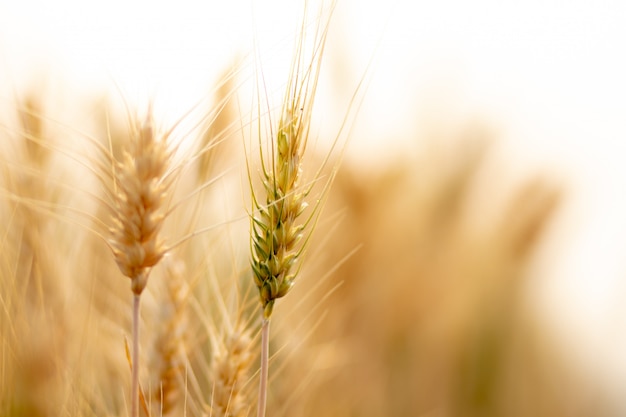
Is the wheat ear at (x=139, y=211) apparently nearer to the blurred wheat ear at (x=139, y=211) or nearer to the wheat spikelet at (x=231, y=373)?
the blurred wheat ear at (x=139, y=211)

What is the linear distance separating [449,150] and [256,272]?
2.19 ft

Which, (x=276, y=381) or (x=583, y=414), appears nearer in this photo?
(x=276, y=381)

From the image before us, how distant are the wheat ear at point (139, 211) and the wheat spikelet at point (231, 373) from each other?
0.11m

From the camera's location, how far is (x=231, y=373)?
541 millimetres

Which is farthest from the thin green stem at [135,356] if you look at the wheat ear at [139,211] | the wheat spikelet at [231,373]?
the wheat spikelet at [231,373]

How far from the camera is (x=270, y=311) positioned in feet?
1.44

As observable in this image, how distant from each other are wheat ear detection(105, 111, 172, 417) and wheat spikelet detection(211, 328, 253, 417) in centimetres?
11

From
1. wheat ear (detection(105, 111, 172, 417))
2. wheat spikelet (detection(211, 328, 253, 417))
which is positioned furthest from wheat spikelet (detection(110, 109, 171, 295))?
wheat spikelet (detection(211, 328, 253, 417))

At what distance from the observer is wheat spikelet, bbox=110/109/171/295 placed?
0.41m

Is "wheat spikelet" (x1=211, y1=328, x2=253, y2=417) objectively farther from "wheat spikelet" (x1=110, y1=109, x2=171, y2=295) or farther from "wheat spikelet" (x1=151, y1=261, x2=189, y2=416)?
"wheat spikelet" (x1=110, y1=109, x2=171, y2=295)

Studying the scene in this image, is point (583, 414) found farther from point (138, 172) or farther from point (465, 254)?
point (138, 172)

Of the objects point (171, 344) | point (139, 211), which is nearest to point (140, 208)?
point (139, 211)

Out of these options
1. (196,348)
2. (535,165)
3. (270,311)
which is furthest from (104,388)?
(535,165)

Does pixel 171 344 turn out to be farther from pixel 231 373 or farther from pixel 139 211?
pixel 139 211
